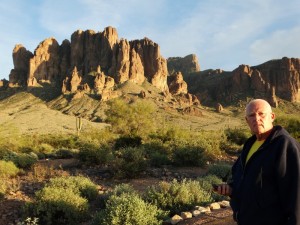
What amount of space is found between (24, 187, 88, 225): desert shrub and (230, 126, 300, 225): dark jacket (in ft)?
19.3

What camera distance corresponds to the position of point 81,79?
120 meters

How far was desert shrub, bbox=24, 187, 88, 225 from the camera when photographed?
8.34m

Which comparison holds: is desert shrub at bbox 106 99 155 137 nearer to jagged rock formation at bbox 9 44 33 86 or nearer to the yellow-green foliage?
the yellow-green foliage

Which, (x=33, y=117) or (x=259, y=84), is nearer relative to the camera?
(x=33, y=117)

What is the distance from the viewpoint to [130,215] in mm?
6953

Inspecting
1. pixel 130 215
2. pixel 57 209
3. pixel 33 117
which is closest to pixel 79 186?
pixel 57 209

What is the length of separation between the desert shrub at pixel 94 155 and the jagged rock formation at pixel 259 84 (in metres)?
116

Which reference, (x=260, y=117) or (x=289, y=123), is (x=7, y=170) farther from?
(x=289, y=123)

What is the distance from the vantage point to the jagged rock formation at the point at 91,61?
126m

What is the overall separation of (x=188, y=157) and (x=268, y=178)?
12647 mm

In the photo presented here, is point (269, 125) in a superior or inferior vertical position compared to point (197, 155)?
superior

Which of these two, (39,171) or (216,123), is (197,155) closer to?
(39,171)

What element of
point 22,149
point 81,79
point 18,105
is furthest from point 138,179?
point 81,79

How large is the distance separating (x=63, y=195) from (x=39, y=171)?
4654 millimetres
